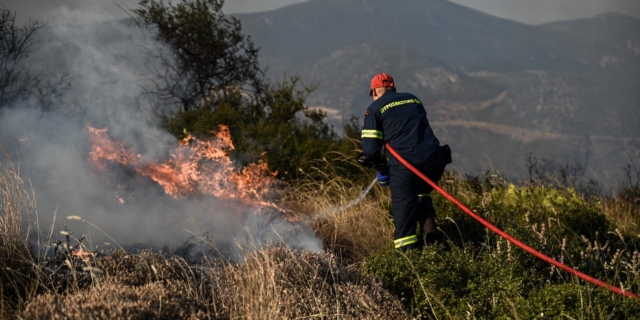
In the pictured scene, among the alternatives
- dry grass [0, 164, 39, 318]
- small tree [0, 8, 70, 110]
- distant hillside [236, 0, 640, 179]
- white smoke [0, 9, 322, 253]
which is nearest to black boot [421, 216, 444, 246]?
white smoke [0, 9, 322, 253]

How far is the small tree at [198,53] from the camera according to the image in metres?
12.1

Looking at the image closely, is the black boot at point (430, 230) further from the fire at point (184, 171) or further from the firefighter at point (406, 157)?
the fire at point (184, 171)

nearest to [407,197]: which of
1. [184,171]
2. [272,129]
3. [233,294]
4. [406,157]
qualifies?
[406,157]

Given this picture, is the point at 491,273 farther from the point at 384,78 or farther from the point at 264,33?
the point at 264,33

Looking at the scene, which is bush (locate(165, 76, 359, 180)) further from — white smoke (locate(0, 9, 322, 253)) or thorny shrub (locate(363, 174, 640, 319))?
thorny shrub (locate(363, 174, 640, 319))

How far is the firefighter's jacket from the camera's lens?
5586 mm

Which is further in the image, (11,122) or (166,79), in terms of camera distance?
(166,79)

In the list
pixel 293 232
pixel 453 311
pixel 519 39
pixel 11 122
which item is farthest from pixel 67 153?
pixel 519 39

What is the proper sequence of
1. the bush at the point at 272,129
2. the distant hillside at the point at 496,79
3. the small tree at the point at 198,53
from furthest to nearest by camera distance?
1. the distant hillside at the point at 496,79
2. the small tree at the point at 198,53
3. the bush at the point at 272,129

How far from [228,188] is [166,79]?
637 cm

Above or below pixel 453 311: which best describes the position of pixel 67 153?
above

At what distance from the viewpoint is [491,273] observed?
186 inches

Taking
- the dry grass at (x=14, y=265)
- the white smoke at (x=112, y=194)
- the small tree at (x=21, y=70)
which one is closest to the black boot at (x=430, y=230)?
the white smoke at (x=112, y=194)

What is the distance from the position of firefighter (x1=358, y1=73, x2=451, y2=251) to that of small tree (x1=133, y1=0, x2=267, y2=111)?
680 cm
